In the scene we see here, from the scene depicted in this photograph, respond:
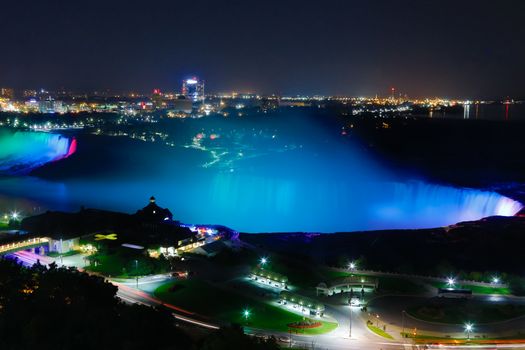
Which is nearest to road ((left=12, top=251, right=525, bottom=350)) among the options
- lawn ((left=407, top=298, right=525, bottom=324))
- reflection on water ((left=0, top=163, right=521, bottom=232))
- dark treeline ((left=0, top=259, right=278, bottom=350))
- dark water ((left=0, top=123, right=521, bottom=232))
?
lawn ((left=407, top=298, right=525, bottom=324))

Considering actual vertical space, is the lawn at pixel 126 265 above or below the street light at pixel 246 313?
above

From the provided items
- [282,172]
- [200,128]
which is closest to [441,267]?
[282,172]

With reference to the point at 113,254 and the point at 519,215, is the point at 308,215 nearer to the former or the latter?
the point at 519,215

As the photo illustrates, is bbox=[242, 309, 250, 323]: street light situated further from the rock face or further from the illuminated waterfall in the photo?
the illuminated waterfall

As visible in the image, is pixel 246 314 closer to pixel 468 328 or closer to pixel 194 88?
→ pixel 468 328

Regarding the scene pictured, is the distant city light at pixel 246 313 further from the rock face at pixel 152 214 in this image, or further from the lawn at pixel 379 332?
the rock face at pixel 152 214

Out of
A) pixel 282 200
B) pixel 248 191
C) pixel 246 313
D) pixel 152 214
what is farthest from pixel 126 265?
pixel 248 191

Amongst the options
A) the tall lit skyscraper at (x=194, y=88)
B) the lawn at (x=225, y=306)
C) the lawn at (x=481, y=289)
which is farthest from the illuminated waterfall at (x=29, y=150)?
the tall lit skyscraper at (x=194, y=88)
